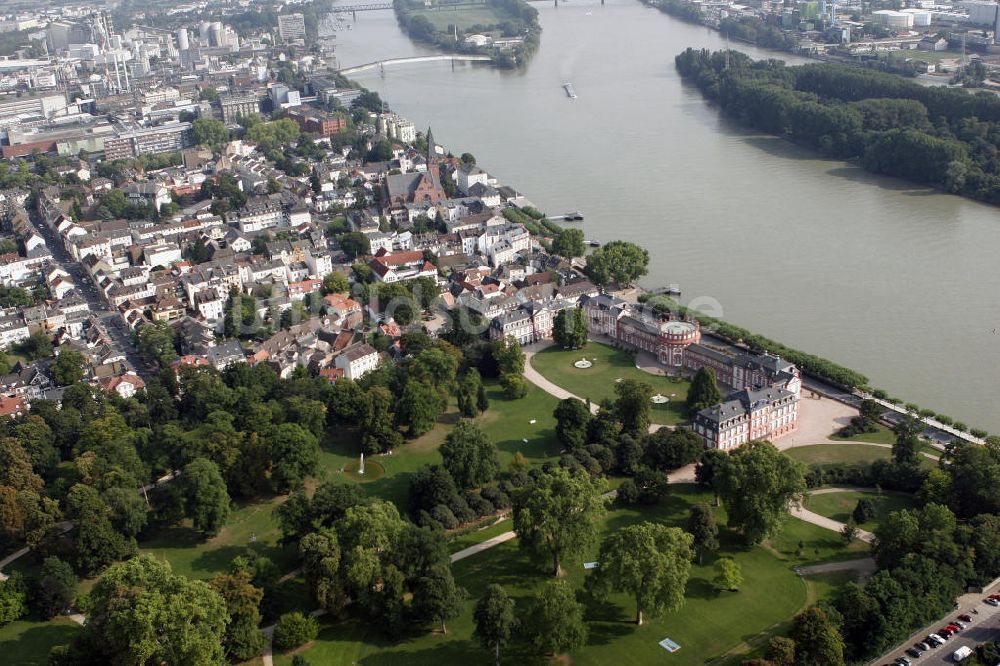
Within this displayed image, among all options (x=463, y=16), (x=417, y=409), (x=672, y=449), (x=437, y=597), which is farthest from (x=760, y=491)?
(x=463, y=16)

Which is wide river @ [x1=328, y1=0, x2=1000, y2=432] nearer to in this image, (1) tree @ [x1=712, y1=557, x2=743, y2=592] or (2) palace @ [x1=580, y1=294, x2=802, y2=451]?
(2) palace @ [x1=580, y1=294, x2=802, y2=451]

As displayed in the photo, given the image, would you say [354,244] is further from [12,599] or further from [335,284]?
[12,599]

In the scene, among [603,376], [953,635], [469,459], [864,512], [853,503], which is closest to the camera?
[953,635]

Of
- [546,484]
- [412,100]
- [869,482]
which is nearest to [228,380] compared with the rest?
[546,484]

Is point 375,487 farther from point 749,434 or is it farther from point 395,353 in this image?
point 749,434

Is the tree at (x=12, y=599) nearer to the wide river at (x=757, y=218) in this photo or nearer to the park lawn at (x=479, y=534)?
the park lawn at (x=479, y=534)

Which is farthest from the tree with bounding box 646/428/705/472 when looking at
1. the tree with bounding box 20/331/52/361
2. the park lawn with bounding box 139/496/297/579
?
the tree with bounding box 20/331/52/361

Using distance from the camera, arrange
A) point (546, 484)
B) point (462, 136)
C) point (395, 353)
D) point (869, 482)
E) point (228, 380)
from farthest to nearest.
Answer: point (462, 136) → point (395, 353) → point (228, 380) → point (869, 482) → point (546, 484)
